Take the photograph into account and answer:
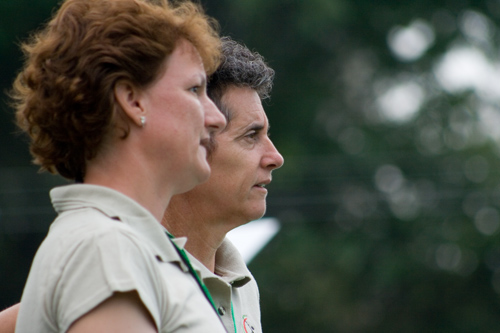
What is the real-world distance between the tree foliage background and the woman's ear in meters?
14.2

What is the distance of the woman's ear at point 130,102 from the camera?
188 cm

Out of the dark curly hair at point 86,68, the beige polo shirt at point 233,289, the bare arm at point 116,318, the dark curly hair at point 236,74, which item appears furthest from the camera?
the dark curly hair at point 236,74

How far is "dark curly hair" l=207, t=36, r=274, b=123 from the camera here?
10.2 feet

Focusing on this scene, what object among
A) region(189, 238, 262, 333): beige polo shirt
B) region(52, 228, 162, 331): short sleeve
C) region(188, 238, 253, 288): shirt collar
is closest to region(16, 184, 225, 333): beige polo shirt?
region(52, 228, 162, 331): short sleeve

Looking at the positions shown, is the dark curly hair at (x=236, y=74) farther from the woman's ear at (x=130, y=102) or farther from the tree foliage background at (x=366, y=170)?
the tree foliage background at (x=366, y=170)

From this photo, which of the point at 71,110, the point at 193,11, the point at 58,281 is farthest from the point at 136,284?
the point at 193,11

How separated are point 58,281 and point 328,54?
1860 cm

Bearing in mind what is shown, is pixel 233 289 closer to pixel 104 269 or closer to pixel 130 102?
pixel 130 102

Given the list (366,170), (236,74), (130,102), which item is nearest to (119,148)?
(130,102)

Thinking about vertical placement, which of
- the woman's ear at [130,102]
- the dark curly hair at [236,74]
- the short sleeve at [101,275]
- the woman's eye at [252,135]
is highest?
the woman's ear at [130,102]

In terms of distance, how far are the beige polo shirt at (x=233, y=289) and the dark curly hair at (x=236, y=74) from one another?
484 millimetres

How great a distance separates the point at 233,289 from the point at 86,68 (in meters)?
1.26

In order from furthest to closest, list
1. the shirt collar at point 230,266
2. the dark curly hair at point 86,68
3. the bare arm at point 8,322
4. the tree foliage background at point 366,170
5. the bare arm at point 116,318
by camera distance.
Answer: the tree foliage background at point 366,170 < the shirt collar at point 230,266 < the bare arm at point 8,322 < the dark curly hair at point 86,68 < the bare arm at point 116,318

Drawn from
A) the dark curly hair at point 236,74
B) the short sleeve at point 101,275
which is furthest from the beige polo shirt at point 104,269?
the dark curly hair at point 236,74
